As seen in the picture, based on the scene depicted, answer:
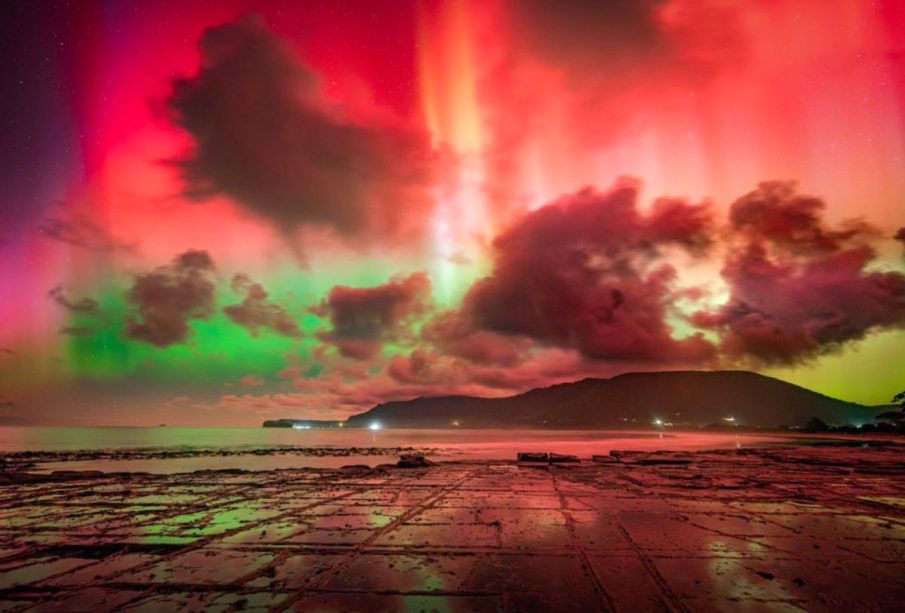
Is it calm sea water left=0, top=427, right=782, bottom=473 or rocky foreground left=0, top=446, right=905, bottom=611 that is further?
calm sea water left=0, top=427, right=782, bottom=473

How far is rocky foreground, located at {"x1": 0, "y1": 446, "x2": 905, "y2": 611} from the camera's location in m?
7.41

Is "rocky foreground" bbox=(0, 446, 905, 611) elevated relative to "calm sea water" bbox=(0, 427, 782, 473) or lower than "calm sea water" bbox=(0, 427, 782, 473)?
elevated

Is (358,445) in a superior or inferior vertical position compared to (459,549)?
inferior

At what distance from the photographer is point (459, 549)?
1025cm

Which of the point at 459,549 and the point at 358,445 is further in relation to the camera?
the point at 358,445

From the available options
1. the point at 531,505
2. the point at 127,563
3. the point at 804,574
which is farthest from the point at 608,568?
the point at 127,563

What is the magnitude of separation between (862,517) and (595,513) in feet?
24.7

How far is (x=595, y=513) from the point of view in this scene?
14.5m

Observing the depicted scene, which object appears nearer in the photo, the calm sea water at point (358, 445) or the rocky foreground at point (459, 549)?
the rocky foreground at point (459, 549)

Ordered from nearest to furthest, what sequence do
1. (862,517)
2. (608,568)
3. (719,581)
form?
(719,581) → (608,568) → (862,517)

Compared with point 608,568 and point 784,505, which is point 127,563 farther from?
point 784,505

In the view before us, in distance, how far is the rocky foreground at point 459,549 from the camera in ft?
24.3

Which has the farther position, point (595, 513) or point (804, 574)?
point (595, 513)

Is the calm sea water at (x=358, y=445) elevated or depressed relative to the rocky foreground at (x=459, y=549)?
depressed
